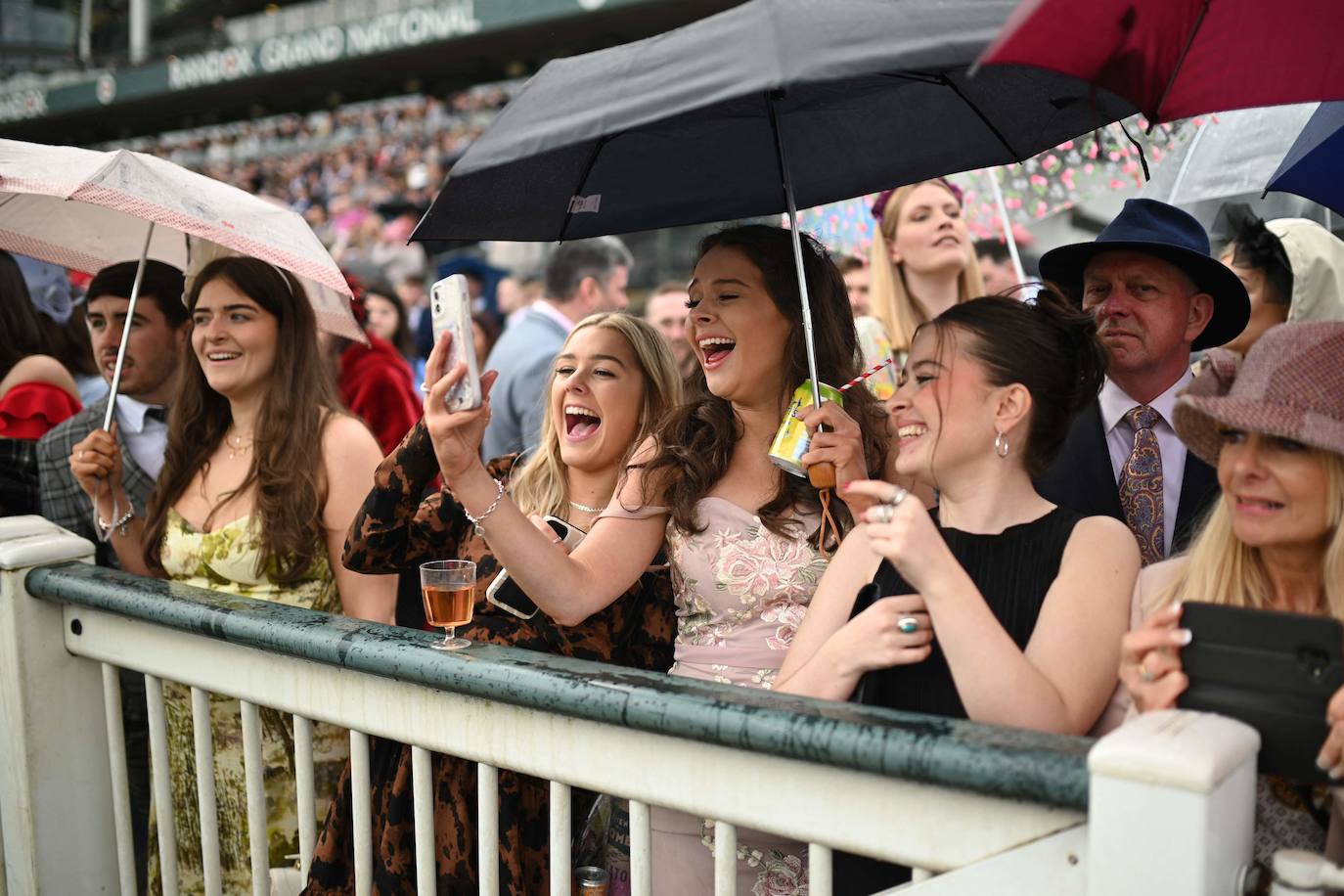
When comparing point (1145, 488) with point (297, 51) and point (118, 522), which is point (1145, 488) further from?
point (297, 51)

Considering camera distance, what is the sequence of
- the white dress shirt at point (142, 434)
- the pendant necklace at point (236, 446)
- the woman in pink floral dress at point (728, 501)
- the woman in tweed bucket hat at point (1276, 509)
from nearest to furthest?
the woman in tweed bucket hat at point (1276, 509) → the woman in pink floral dress at point (728, 501) → the pendant necklace at point (236, 446) → the white dress shirt at point (142, 434)

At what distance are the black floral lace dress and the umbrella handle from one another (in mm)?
460

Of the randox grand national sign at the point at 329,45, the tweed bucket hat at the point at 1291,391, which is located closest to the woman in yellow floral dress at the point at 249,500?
the tweed bucket hat at the point at 1291,391

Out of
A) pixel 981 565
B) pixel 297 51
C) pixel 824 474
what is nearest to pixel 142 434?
pixel 824 474

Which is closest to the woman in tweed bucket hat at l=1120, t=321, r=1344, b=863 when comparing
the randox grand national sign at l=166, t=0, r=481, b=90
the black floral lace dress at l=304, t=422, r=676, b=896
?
the black floral lace dress at l=304, t=422, r=676, b=896

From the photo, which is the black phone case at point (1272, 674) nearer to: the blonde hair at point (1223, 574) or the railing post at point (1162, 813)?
the railing post at point (1162, 813)

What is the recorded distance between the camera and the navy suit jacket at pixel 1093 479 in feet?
7.73

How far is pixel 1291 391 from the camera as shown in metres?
1.64

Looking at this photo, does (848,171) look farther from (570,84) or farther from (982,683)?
(982,683)

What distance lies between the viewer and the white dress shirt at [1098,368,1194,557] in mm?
2383

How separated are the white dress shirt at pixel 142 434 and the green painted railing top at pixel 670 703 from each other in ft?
4.07

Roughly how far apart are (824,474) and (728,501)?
0.83 ft

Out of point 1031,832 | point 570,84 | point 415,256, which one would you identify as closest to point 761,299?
point 570,84

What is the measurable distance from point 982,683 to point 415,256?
33.8ft
